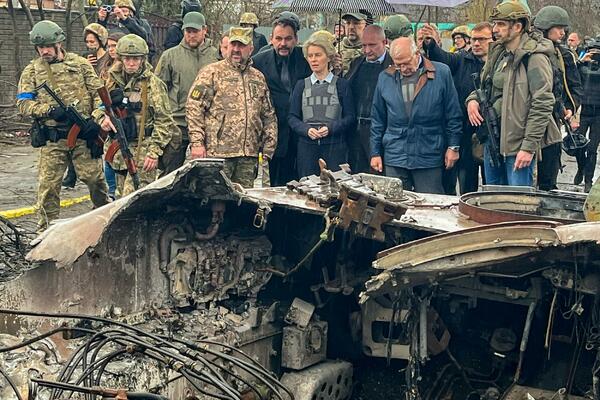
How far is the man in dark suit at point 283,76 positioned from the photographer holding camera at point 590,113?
4983 mm

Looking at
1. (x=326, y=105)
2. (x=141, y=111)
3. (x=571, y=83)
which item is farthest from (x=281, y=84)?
(x=571, y=83)

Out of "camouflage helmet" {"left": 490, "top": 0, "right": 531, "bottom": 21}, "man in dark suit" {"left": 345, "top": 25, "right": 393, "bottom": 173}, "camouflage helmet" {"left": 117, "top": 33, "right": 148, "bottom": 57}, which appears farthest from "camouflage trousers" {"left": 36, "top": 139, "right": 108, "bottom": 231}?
"camouflage helmet" {"left": 490, "top": 0, "right": 531, "bottom": 21}

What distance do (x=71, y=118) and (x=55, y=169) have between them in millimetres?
572

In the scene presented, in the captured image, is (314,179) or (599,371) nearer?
(599,371)

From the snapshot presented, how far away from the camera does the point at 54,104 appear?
9383mm

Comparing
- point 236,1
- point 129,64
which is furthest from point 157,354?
point 236,1

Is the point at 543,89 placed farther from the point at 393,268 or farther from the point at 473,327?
the point at 393,268

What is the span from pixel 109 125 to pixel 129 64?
0.62 metres

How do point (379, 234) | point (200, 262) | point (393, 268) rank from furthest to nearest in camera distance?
point (200, 262), point (379, 234), point (393, 268)

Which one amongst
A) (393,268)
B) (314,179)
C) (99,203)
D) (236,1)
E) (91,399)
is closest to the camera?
(91,399)

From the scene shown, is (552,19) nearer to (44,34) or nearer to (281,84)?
(281,84)

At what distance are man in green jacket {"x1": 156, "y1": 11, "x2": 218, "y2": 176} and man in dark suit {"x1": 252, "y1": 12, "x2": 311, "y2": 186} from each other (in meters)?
1.11

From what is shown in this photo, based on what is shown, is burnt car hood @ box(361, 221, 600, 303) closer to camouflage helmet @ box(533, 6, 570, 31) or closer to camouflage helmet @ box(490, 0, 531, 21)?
camouflage helmet @ box(490, 0, 531, 21)

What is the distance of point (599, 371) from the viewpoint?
4902mm
